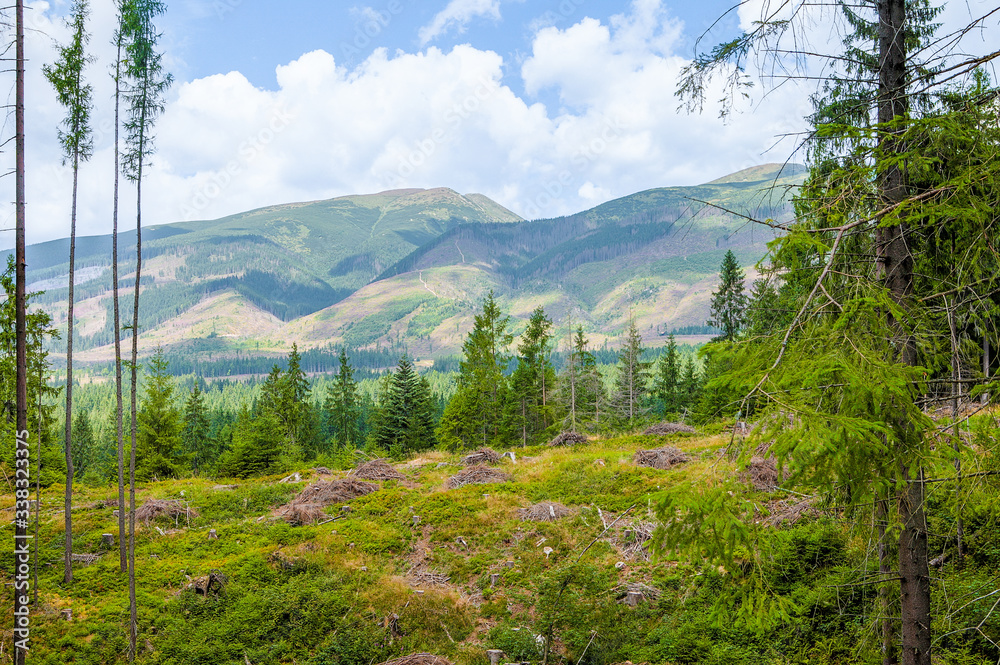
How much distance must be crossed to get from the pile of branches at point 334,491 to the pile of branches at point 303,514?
1.95 ft

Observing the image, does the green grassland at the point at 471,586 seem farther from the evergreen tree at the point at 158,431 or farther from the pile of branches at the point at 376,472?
the evergreen tree at the point at 158,431

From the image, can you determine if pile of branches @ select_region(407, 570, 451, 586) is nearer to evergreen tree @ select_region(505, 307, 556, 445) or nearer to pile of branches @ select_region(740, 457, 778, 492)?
pile of branches @ select_region(740, 457, 778, 492)

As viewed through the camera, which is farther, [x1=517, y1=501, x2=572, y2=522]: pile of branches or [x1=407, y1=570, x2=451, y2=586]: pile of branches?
[x1=517, y1=501, x2=572, y2=522]: pile of branches

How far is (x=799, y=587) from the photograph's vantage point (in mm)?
8273

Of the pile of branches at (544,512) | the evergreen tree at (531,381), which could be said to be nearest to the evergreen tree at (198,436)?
the evergreen tree at (531,381)

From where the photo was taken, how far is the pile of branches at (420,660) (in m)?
8.35

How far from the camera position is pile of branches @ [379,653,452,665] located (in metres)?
8.35

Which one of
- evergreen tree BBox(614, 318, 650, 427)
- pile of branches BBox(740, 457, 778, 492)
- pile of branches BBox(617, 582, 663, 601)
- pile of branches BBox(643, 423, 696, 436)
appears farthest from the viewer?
evergreen tree BBox(614, 318, 650, 427)

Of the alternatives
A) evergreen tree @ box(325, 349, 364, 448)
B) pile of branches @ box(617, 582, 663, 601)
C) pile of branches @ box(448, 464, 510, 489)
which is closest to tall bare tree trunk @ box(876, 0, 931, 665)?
pile of branches @ box(617, 582, 663, 601)

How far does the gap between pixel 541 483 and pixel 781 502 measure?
7.74m

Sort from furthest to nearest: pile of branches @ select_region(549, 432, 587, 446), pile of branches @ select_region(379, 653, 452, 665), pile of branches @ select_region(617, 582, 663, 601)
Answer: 1. pile of branches @ select_region(549, 432, 587, 446)
2. pile of branches @ select_region(617, 582, 663, 601)
3. pile of branches @ select_region(379, 653, 452, 665)

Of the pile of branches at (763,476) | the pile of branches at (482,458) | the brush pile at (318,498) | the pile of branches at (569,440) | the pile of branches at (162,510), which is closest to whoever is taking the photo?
the pile of branches at (763,476)

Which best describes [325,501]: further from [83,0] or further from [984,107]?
[984,107]

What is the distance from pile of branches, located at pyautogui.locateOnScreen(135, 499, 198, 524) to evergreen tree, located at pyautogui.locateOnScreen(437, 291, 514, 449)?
18775 millimetres
